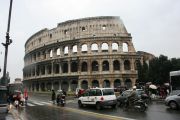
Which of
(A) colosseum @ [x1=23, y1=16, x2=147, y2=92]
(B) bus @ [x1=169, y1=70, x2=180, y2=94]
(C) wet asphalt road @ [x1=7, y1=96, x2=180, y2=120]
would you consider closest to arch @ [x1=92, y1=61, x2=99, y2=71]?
(A) colosseum @ [x1=23, y1=16, x2=147, y2=92]

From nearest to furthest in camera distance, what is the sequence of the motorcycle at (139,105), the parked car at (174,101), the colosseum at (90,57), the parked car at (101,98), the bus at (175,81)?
the parked car at (174,101) < the motorcycle at (139,105) < the parked car at (101,98) < the bus at (175,81) < the colosseum at (90,57)

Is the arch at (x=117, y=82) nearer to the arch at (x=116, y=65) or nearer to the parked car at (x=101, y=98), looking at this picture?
the arch at (x=116, y=65)

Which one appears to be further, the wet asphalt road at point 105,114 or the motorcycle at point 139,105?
the motorcycle at point 139,105

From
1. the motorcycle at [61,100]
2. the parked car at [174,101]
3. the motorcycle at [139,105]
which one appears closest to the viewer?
the parked car at [174,101]

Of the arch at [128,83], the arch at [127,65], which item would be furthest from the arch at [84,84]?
the arch at [127,65]

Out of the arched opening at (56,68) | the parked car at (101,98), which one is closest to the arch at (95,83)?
the arched opening at (56,68)

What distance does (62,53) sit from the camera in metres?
59.8

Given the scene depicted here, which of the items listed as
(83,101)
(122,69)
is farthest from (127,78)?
(83,101)

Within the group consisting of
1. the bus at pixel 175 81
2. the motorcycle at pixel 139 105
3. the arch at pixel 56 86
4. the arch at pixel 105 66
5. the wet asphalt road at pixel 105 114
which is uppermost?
the arch at pixel 105 66

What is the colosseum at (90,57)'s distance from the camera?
5491 centimetres

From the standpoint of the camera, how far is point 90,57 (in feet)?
182

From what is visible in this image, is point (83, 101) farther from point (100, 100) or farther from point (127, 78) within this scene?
point (127, 78)

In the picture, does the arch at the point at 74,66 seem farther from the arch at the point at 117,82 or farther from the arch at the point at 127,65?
the arch at the point at 127,65

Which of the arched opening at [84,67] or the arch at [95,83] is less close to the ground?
the arched opening at [84,67]
